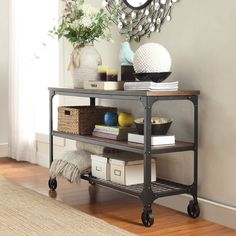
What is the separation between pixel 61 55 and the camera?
4355mm

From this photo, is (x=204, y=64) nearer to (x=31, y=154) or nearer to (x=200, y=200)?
(x=200, y=200)

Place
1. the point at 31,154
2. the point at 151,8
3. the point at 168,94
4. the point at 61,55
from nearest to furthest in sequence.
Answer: the point at 168,94 → the point at 151,8 → the point at 61,55 → the point at 31,154

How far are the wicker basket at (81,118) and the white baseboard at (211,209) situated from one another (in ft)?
2.33

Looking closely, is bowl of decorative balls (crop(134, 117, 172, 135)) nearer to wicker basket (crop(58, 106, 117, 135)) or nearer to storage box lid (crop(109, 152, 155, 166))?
storage box lid (crop(109, 152, 155, 166))

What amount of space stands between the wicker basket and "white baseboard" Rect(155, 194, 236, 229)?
2.33 feet

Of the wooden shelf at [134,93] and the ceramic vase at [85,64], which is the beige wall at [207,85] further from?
the ceramic vase at [85,64]

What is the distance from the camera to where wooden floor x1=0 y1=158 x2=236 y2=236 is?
2.65 m

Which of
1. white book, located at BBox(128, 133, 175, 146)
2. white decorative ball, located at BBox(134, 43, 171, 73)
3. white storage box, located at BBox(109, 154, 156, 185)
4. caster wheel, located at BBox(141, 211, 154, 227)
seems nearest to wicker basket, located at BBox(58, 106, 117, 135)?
white storage box, located at BBox(109, 154, 156, 185)

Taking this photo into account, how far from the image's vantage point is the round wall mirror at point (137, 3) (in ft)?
10.5

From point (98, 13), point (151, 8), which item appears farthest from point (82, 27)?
point (151, 8)

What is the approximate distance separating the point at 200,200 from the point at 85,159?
33.6 inches

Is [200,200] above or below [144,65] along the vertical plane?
below

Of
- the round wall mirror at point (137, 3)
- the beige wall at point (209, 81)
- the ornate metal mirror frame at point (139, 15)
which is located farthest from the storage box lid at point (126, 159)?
the round wall mirror at point (137, 3)

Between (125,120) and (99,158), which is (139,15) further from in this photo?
(99,158)
